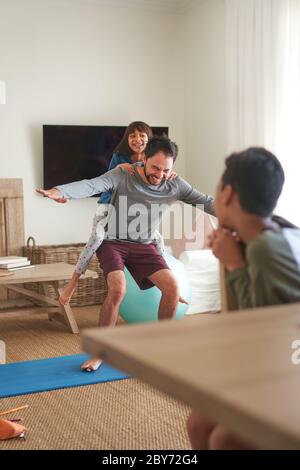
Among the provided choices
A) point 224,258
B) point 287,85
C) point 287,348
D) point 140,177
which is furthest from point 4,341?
point 287,348

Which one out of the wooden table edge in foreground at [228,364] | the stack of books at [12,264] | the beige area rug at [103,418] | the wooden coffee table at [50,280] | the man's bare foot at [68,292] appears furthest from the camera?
the stack of books at [12,264]

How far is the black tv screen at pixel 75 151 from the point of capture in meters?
5.49

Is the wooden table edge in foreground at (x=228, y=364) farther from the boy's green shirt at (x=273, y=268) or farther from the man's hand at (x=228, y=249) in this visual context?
the man's hand at (x=228, y=249)

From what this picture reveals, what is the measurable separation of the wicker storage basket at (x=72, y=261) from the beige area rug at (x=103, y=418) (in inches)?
80.8

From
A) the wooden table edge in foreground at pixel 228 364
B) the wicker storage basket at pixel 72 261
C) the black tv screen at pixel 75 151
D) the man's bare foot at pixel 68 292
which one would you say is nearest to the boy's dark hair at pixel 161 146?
the man's bare foot at pixel 68 292

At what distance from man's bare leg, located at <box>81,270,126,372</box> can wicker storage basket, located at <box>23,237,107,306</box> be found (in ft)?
5.59

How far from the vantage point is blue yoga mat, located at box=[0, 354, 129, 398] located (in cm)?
322

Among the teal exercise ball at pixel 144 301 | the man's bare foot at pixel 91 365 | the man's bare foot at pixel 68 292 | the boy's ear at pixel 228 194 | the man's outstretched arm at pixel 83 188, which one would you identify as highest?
the boy's ear at pixel 228 194

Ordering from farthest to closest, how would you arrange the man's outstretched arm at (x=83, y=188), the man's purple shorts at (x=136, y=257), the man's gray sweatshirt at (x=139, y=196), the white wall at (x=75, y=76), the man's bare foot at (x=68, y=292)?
the white wall at (x=75, y=76), the man's bare foot at (x=68, y=292), the man's purple shorts at (x=136, y=257), the man's gray sweatshirt at (x=139, y=196), the man's outstretched arm at (x=83, y=188)

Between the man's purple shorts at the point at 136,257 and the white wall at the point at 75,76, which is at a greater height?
the white wall at the point at 75,76

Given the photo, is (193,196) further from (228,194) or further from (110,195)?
(228,194)

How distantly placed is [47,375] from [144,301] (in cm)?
97

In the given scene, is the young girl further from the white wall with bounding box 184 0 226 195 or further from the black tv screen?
the white wall with bounding box 184 0 226 195

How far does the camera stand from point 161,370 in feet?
3.12
